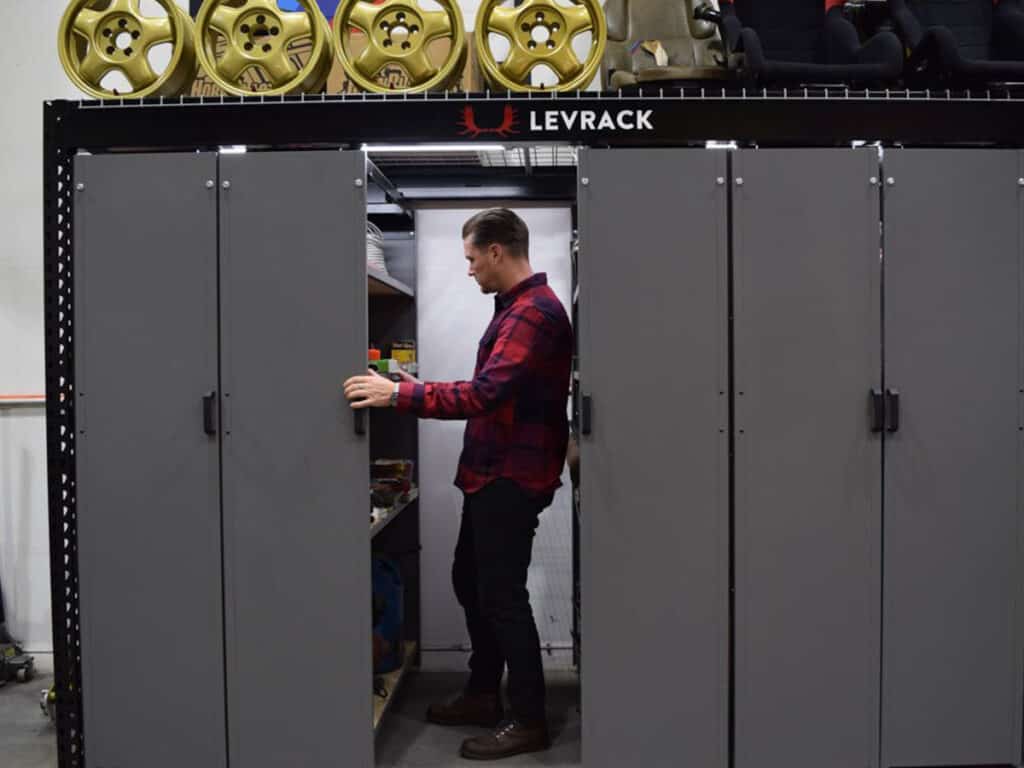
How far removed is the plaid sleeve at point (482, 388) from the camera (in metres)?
2.25

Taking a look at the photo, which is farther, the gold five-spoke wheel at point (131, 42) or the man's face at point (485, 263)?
the man's face at point (485, 263)

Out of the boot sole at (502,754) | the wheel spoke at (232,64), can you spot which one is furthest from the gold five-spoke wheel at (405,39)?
the boot sole at (502,754)

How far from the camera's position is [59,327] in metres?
2.24

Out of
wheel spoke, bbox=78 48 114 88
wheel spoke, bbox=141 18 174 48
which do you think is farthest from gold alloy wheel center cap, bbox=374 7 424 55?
wheel spoke, bbox=78 48 114 88

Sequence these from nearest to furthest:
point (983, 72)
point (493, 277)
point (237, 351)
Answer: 1. point (237, 351)
2. point (983, 72)
3. point (493, 277)

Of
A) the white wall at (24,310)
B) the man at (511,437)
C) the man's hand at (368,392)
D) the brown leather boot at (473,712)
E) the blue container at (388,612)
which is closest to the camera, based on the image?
the man's hand at (368,392)

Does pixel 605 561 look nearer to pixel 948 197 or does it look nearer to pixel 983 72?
pixel 948 197

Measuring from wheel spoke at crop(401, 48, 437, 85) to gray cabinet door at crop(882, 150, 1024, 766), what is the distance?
1.48 meters

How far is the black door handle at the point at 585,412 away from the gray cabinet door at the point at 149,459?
3.70ft

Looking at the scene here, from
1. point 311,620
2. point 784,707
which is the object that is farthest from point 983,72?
point 311,620

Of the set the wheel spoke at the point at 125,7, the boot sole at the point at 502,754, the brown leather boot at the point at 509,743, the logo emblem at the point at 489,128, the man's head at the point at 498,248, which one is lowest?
the boot sole at the point at 502,754

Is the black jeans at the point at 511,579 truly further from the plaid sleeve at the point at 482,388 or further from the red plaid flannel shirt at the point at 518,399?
the plaid sleeve at the point at 482,388

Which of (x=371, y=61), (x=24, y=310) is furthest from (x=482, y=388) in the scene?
(x=24, y=310)

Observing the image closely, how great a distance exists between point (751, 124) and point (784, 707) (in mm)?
1817
